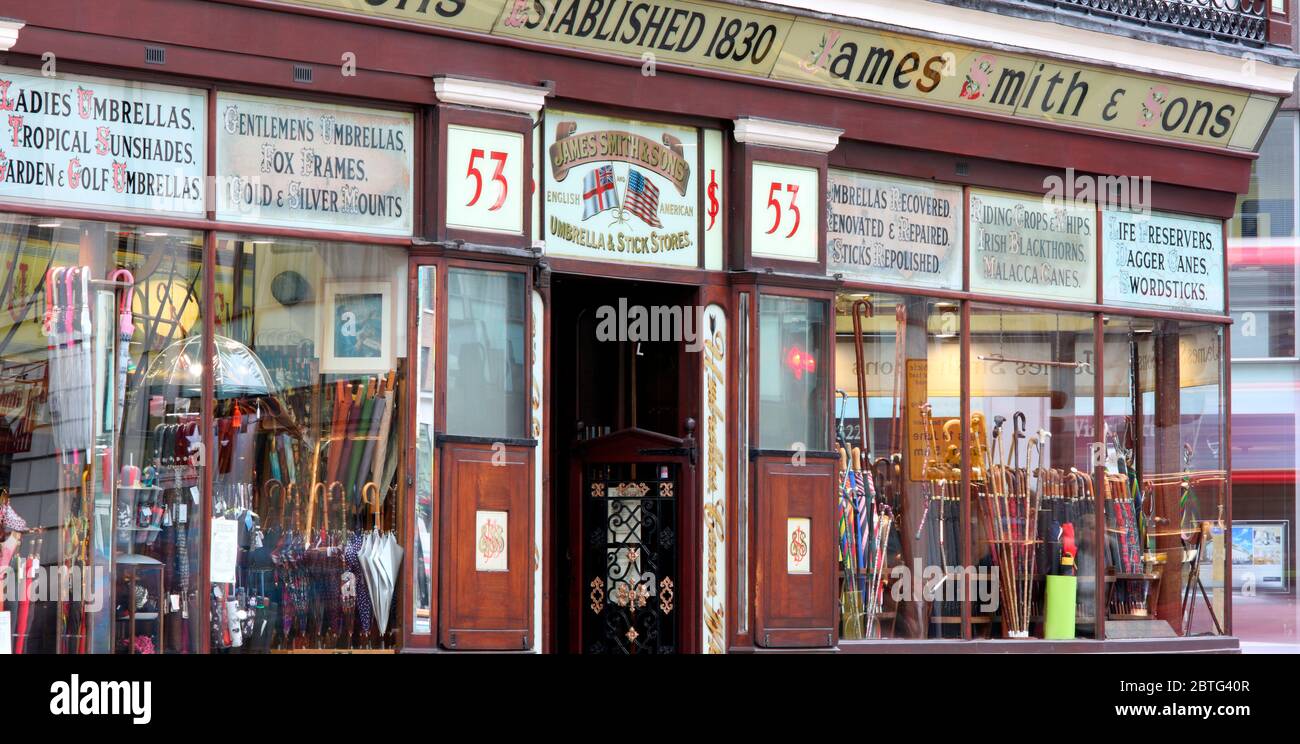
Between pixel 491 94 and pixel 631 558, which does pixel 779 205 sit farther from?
pixel 631 558

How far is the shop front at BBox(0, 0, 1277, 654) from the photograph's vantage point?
11.5 m

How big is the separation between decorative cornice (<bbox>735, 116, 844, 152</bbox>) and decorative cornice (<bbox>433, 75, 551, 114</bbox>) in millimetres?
1798

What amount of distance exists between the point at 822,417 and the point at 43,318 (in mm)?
6016

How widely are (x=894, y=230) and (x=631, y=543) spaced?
11.3 feet

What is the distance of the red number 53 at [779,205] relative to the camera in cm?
1410

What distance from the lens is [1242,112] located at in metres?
16.8

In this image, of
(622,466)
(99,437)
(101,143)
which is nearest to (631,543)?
(622,466)

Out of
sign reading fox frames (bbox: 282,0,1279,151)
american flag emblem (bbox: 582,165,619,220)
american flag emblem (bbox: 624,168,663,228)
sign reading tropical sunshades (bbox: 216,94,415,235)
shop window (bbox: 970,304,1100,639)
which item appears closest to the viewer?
sign reading tropical sunshades (bbox: 216,94,415,235)

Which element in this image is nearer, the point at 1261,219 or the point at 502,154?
the point at 502,154

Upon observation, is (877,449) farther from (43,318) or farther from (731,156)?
(43,318)

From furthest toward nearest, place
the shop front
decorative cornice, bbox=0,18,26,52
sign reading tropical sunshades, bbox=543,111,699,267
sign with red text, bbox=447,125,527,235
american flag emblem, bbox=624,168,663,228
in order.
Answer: american flag emblem, bbox=624,168,663,228 → sign reading tropical sunshades, bbox=543,111,699,267 → sign with red text, bbox=447,125,527,235 → the shop front → decorative cornice, bbox=0,18,26,52

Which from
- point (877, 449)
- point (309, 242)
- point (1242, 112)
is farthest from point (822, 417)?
point (1242, 112)

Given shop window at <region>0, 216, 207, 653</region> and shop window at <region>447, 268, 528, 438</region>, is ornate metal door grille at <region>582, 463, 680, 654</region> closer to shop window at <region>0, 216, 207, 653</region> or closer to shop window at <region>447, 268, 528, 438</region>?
shop window at <region>447, 268, 528, 438</region>

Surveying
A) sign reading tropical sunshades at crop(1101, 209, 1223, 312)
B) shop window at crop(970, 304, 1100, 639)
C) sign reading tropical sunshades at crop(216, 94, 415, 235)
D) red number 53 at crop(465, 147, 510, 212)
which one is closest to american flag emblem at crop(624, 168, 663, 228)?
red number 53 at crop(465, 147, 510, 212)
